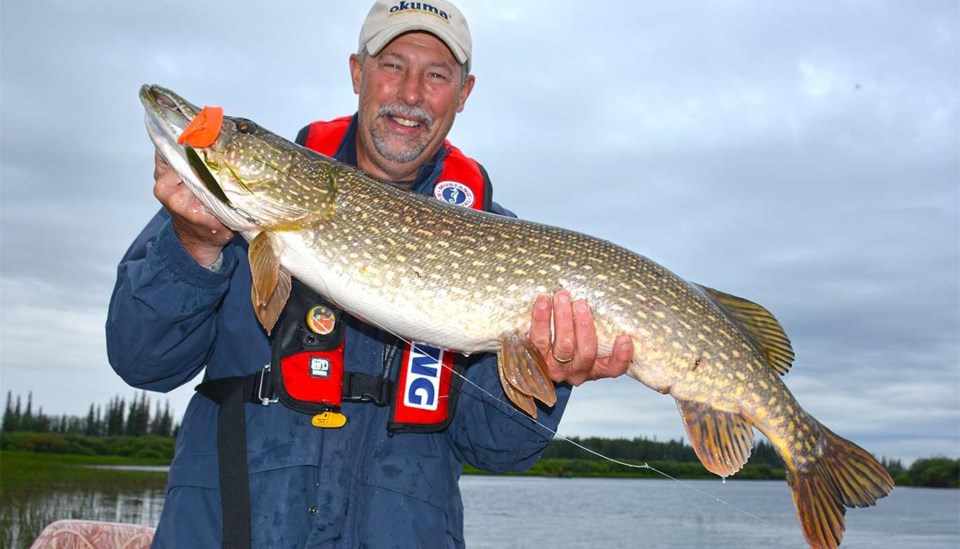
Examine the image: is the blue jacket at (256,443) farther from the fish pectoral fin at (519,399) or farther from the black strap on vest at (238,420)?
the fish pectoral fin at (519,399)

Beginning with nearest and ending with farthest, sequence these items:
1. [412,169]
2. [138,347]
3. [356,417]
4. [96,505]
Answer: [138,347] → [356,417] → [412,169] → [96,505]

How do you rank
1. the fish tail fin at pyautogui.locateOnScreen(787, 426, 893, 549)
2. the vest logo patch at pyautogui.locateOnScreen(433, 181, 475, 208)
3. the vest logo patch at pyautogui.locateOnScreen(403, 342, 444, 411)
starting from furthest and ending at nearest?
1. the vest logo patch at pyautogui.locateOnScreen(433, 181, 475, 208)
2. the vest logo patch at pyautogui.locateOnScreen(403, 342, 444, 411)
3. the fish tail fin at pyautogui.locateOnScreen(787, 426, 893, 549)

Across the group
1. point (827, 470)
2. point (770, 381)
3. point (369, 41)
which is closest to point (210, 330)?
point (369, 41)

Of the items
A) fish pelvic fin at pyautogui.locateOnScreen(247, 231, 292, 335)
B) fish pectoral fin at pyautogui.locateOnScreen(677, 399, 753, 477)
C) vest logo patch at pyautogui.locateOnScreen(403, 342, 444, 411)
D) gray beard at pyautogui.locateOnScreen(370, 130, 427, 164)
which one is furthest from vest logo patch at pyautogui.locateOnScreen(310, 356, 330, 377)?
fish pectoral fin at pyautogui.locateOnScreen(677, 399, 753, 477)

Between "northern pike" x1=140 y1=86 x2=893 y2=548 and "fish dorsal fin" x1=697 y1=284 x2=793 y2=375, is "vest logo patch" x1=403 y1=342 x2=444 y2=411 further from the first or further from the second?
"fish dorsal fin" x1=697 y1=284 x2=793 y2=375

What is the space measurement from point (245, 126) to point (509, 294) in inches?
52.9

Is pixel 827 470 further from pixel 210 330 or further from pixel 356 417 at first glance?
pixel 210 330

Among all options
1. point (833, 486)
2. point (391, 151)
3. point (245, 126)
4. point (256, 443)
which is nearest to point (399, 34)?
point (391, 151)

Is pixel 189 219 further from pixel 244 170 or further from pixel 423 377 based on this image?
pixel 423 377

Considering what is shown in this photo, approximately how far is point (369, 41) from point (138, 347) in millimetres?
2002

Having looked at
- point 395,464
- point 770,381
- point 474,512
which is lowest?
point 474,512

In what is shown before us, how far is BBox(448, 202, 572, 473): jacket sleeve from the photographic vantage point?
11.7ft

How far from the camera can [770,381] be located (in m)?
3.28

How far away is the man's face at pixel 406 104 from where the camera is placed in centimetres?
395
